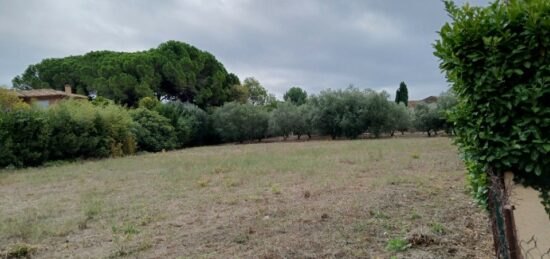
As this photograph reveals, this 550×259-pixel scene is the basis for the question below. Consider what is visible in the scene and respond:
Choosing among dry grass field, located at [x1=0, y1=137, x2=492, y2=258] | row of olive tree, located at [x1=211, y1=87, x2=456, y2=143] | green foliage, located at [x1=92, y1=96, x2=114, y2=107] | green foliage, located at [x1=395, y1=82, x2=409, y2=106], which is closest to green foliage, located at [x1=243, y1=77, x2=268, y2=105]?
row of olive tree, located at [x1=211, y1=87, x2=456, y2=143]

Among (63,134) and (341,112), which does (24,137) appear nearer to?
(63,134)

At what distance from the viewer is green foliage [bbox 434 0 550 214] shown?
1681 mm

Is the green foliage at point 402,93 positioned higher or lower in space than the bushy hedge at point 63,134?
higher

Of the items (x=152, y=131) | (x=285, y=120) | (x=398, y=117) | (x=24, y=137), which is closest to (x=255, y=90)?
(x=285, y=120)

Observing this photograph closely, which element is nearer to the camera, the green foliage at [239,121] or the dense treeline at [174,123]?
the dense treeline at [174,123]

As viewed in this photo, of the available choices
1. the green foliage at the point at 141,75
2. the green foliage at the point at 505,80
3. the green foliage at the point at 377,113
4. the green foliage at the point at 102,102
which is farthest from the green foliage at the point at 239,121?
the green foliage at the point at 505,80

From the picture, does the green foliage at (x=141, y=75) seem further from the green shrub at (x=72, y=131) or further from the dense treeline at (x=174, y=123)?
the green shrub at (x=72, y=131)

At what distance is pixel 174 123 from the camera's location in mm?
20422

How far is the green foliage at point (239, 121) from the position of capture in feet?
77.8

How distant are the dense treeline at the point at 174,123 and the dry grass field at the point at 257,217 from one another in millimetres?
4772

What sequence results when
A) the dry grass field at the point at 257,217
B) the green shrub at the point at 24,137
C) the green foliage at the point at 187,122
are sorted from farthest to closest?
1. the green foliage at the point at 187,122
2. the green shrub at the point at 24,137
3. the dry grass field at the point at 257,217

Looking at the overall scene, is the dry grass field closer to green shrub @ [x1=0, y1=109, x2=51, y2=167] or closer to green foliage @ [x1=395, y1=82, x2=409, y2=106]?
green shrub @ [x1=0, y1=109, x2=51, y2=167]

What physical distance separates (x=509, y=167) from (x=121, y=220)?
3.96 meters

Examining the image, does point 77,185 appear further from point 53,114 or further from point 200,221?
point 53,114
